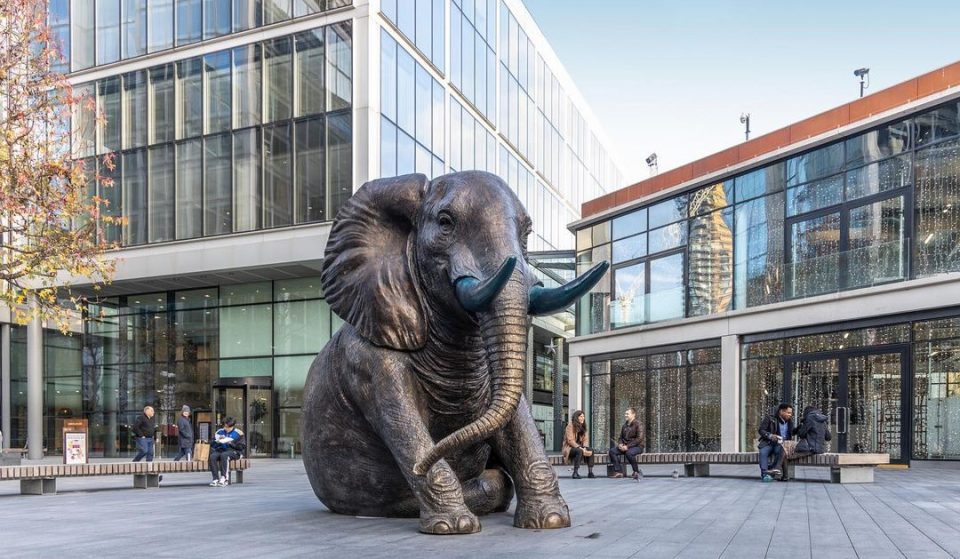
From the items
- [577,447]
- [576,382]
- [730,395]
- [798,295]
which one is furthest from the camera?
[576,382]

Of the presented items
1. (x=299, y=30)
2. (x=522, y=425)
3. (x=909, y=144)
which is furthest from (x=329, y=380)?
(x=299, y=30)

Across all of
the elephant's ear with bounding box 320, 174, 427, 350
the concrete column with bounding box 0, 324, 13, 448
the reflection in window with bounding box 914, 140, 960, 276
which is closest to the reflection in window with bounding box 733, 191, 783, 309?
the reflection in window with bounding box 914, 140, 960, 276

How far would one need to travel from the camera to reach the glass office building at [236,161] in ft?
84.8

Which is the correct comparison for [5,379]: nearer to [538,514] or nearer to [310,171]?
[310,171]

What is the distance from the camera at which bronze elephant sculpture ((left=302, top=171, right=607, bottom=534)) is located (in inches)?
197

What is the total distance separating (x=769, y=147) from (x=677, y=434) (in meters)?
8.33

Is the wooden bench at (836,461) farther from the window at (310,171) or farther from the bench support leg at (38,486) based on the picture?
the window at (310,171)

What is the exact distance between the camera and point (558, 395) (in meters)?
39.9

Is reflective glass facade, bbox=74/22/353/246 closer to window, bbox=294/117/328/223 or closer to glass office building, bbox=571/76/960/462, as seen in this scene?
window, bbox=294/117/328/223

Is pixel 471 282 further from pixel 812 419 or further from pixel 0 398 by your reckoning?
pixel 0 398

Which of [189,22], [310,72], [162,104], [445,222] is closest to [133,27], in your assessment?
[189,22]

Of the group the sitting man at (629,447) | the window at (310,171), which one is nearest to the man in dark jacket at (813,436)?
the sitting man at (629,447)

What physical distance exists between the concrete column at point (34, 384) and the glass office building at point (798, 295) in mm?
19270

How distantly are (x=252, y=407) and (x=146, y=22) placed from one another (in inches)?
515
